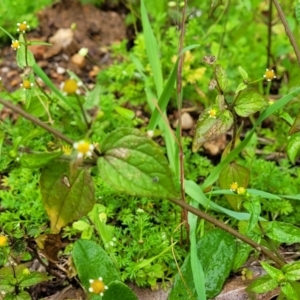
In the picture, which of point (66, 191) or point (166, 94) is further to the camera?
point (166, 94)

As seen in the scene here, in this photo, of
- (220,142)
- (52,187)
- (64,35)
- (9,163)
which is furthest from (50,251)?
(64,35)

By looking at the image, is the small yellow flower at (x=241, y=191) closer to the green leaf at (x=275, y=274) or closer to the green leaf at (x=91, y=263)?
the green leaf at (x=275, y=274)

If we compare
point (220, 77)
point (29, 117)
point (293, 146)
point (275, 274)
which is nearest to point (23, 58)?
point (29, 117)

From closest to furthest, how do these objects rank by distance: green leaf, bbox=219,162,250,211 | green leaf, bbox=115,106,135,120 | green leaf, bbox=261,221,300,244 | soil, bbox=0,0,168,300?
green leaf, bbox=261,221,300,244 < green leaf, bbox=219,162,250,211 < green leaf, bbox=115,106,135,120 < soil, bbox=0,0,168,300

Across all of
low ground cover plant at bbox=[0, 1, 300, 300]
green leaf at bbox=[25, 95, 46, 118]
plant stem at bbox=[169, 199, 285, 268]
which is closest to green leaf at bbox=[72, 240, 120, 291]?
low ground cover plant at bbox=[0, 1, 300, 300]

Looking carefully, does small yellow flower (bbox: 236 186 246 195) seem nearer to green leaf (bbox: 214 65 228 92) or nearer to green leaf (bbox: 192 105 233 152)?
green leaf (bbox: 192 105 233 152)

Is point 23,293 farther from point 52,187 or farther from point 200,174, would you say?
point 200,174

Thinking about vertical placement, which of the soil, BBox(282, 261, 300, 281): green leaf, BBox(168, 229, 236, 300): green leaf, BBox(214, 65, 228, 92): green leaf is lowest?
BBox(168, 229, 236, 300): green leaf

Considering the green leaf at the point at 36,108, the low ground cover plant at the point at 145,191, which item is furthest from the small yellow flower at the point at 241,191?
the green leaf at the point at 36,108

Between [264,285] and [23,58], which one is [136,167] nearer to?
[264,285]
